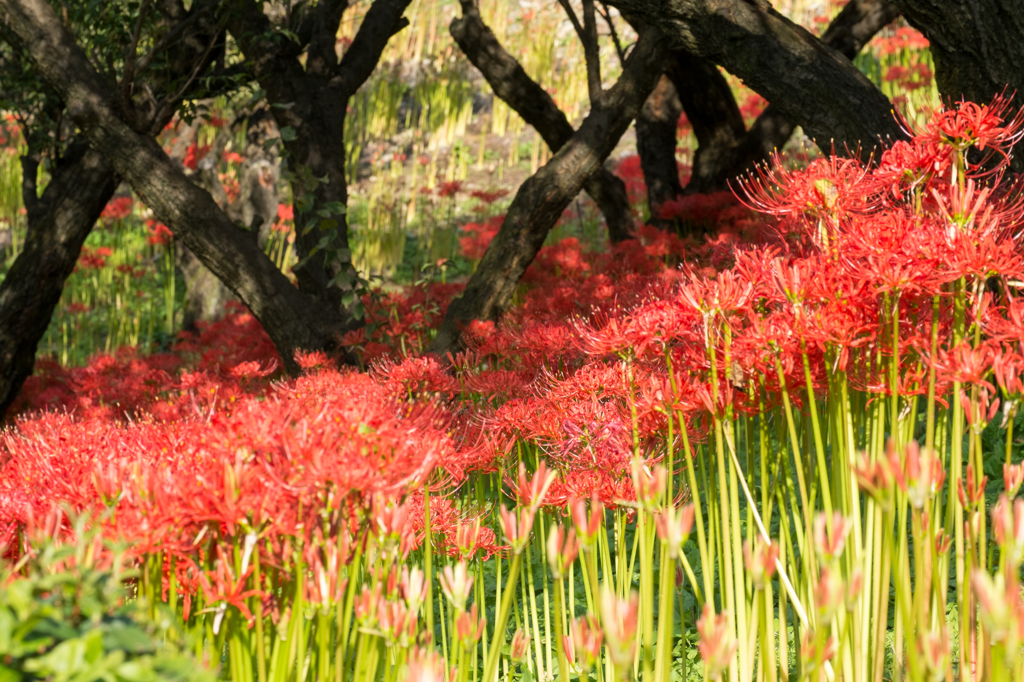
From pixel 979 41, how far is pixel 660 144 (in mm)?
3735

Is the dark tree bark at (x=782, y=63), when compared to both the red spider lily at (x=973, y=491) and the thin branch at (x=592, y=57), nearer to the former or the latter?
the thin branch at (x=592, y=57)

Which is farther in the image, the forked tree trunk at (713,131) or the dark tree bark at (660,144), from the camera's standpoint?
the dark tree bark at (660,144)

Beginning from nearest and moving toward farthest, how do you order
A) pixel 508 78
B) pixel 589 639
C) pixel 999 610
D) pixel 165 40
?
pixel 999 610, pixel 589 639, pixel 165 40, pixel 508 78

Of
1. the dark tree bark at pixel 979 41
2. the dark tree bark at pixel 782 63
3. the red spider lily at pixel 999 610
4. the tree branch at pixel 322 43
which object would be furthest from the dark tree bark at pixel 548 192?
the red spider lily at pixel 999 610

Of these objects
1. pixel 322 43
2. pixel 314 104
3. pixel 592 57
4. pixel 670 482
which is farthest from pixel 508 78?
pixel 670 482

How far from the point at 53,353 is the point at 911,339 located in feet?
27.1

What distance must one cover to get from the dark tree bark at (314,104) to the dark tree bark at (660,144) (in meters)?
2.39

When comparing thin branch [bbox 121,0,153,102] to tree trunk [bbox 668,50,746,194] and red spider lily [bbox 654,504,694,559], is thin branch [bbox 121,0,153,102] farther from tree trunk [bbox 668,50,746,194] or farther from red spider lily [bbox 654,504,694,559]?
red spider lily [bbox 654,504,694,559]

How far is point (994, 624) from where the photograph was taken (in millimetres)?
748

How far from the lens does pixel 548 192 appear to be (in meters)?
3.95

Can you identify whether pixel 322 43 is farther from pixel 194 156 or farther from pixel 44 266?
pixel 194 156

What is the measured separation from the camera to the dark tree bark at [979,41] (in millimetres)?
2330

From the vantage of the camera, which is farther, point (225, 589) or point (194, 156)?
point (194, 156)

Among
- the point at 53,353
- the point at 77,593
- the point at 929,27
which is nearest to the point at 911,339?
the point at 77,593
